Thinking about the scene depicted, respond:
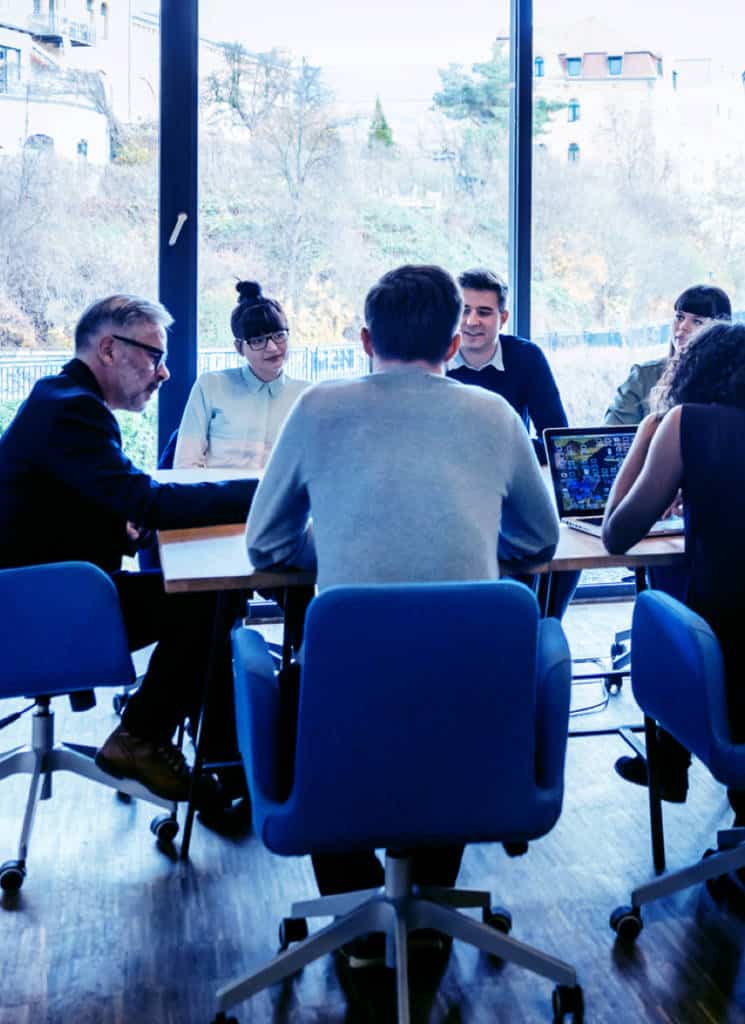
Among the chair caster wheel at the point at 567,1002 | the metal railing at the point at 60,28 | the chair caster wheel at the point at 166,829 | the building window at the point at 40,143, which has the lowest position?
the chair caster wheel at the point at 567,1002

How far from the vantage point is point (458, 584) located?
195 centimetres

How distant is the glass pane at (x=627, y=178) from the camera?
17.3 ft

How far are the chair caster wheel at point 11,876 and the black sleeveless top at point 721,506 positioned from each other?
1.63 m

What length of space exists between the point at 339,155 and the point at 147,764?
114 inches

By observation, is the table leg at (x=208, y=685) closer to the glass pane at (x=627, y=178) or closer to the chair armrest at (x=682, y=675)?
the chair armrest at (x=682, y=675)

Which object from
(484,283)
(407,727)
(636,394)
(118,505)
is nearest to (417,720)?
(407,727)

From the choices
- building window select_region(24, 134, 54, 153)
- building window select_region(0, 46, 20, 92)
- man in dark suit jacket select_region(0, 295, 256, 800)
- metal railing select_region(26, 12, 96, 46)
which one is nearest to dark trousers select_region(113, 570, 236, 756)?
man in dark suit jacket select_region(0, 295, 256, 800)

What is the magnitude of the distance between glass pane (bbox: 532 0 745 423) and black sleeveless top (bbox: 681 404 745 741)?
9.41 ft

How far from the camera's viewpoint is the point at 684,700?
249 cm

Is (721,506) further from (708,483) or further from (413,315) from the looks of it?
(413,315)

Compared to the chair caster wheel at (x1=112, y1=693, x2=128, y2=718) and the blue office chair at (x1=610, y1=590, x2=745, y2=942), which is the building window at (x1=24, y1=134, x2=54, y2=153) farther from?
the blue office chair at (x1=610, y1=590, x2=745, y2=942)

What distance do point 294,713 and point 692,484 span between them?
93 centimetres

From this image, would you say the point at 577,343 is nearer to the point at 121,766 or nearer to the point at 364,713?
the point at 121,766

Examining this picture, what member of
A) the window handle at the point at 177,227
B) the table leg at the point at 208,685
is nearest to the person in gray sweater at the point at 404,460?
the table leg at the point at 208,685
